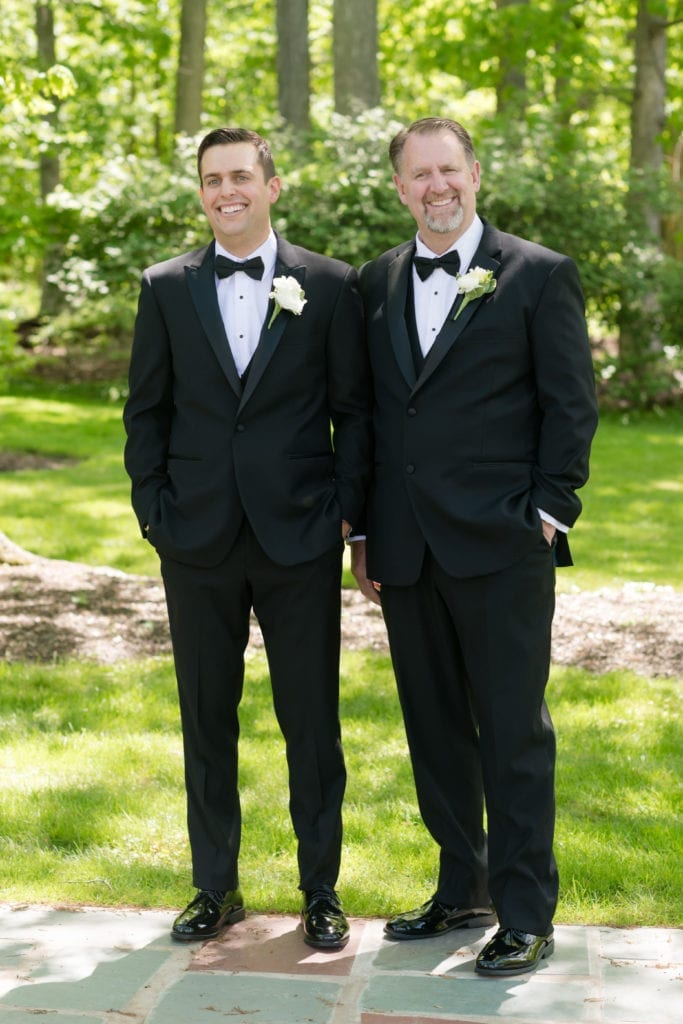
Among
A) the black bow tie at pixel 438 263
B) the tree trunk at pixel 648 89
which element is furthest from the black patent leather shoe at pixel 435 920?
the tree trunk at pixel 648 89

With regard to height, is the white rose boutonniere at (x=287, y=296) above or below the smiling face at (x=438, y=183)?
below

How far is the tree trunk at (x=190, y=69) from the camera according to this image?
19.1 meters

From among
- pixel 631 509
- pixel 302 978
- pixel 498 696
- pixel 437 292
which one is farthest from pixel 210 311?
pixel 631 509

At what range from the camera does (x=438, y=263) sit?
3.66 meters

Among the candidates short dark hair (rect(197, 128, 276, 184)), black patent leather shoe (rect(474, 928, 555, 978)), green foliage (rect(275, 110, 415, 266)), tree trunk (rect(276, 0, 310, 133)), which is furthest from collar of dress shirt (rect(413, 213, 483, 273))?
tree trunk (rect(276, 0, 310, 133))

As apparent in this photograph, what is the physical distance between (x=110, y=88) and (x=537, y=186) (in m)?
15.2

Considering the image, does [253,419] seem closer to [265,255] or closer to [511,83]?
[265,255]

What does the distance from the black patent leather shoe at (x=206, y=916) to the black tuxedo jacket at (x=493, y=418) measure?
43.4 inches

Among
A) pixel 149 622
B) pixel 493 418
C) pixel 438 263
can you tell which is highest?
pixel 438 263

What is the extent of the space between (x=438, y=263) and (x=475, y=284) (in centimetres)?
19

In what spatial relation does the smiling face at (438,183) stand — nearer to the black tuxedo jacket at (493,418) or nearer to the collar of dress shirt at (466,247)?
the collar of dress shirt at (466,247)

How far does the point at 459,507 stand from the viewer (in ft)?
11.7

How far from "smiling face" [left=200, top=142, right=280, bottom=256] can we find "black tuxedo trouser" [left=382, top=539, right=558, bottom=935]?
1.08 meters

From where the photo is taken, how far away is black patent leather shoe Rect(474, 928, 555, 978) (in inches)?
137
